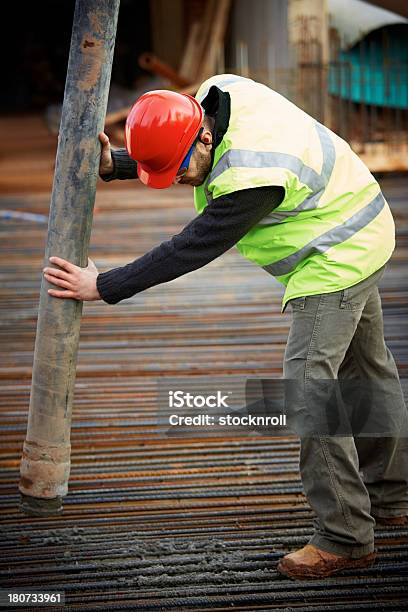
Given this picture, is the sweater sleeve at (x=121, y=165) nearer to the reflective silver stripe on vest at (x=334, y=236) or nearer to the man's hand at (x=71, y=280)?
the man's hand at (x=71, y=280)

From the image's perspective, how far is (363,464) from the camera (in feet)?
9.07

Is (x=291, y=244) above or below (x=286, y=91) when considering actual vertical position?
below

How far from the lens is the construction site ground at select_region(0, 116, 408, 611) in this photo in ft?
7.92

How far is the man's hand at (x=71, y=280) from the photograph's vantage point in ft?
7.65

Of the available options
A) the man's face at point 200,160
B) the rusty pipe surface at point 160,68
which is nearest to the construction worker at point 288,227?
the man's face at point 200,160

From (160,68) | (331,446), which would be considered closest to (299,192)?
(331,446)

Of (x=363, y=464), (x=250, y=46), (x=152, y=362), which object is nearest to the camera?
(x=363, y=464)

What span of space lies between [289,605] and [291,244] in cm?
88

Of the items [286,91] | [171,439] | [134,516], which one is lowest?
[134,516]

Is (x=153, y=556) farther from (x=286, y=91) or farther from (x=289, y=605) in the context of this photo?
(x=286, y=91)

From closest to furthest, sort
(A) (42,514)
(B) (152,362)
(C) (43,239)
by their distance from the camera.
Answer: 1. (A) (42,514)
2. (B) (152,362)
3. (C) (43,239)

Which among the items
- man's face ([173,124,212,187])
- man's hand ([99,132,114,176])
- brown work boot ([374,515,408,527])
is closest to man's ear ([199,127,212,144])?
man's face ([173,124,212,187])

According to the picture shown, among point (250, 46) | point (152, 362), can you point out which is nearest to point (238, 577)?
point (152, 362)

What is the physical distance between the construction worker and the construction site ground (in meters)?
0.16
